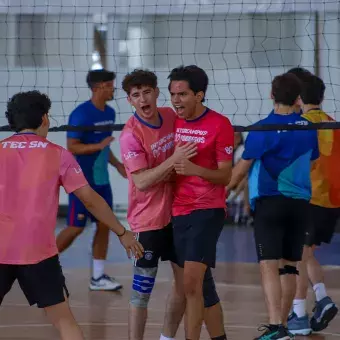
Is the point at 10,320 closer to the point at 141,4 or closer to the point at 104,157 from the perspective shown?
the point at 104,157

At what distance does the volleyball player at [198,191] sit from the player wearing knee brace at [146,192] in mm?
105

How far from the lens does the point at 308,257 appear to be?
880cm

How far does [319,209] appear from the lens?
891cm

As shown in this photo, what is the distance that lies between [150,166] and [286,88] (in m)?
1.29

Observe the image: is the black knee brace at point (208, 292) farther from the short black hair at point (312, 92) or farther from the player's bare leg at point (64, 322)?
the short black hair at point (312, 92)

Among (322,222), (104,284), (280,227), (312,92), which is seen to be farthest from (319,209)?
(104,284)

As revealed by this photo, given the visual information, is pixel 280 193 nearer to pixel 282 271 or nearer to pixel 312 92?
pixel 282 271

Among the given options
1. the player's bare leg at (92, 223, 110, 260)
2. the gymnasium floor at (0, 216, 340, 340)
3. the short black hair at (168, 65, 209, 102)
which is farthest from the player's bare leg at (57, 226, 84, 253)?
the short black hair at (168, 65, 209, 102)

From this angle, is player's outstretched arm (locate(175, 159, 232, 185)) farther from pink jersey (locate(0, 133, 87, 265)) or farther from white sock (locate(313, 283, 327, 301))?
white sock (locate(313, 283, 327, 301))

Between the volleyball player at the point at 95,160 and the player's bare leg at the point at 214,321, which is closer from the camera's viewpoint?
the player's bare leg at the point at 214,321

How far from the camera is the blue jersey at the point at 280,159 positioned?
25.3 feet

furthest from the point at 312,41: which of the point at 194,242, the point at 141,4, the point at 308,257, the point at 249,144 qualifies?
the point at 194,242

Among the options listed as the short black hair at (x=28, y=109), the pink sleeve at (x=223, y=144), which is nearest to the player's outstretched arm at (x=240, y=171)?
the pink sleeve at (x=223, y=144)

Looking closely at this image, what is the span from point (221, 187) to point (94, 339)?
173 cm
